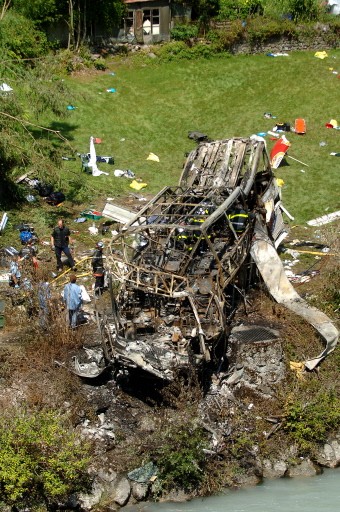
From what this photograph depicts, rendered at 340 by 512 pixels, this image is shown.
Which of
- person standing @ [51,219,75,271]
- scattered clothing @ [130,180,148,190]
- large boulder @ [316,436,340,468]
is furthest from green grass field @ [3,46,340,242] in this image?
large boulder @ [316,436,340,468]

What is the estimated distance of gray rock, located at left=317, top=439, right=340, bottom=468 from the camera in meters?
10.4

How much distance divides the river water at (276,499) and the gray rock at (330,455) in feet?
0.87

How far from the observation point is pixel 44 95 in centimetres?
1639

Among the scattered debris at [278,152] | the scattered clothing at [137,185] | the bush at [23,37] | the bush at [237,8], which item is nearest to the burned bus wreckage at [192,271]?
the scattered clothing at [137,185]

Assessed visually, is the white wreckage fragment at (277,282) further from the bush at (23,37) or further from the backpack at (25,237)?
the bush at (23,37)

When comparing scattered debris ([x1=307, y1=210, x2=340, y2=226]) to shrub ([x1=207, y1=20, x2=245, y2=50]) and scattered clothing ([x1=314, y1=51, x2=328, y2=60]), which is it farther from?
shrub ([x1=207, y1=20, x2=245, y2=50])

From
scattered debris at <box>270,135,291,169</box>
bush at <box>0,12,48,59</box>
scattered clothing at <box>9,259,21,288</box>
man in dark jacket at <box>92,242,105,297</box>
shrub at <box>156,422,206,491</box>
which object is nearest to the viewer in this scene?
shrub at <box>156,422,206,491</box>

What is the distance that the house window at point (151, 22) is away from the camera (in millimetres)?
25359

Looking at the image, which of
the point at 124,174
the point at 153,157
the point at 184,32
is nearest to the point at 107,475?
the point at 124,174

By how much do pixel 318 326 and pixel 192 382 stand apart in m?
2.43

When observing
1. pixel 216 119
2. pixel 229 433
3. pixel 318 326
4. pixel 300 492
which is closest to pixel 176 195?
pixel 318 326

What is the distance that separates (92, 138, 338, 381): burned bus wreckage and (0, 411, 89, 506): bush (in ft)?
4.66

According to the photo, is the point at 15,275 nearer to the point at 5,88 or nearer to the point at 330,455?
the point at 5,88

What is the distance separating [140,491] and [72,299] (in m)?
3.33
